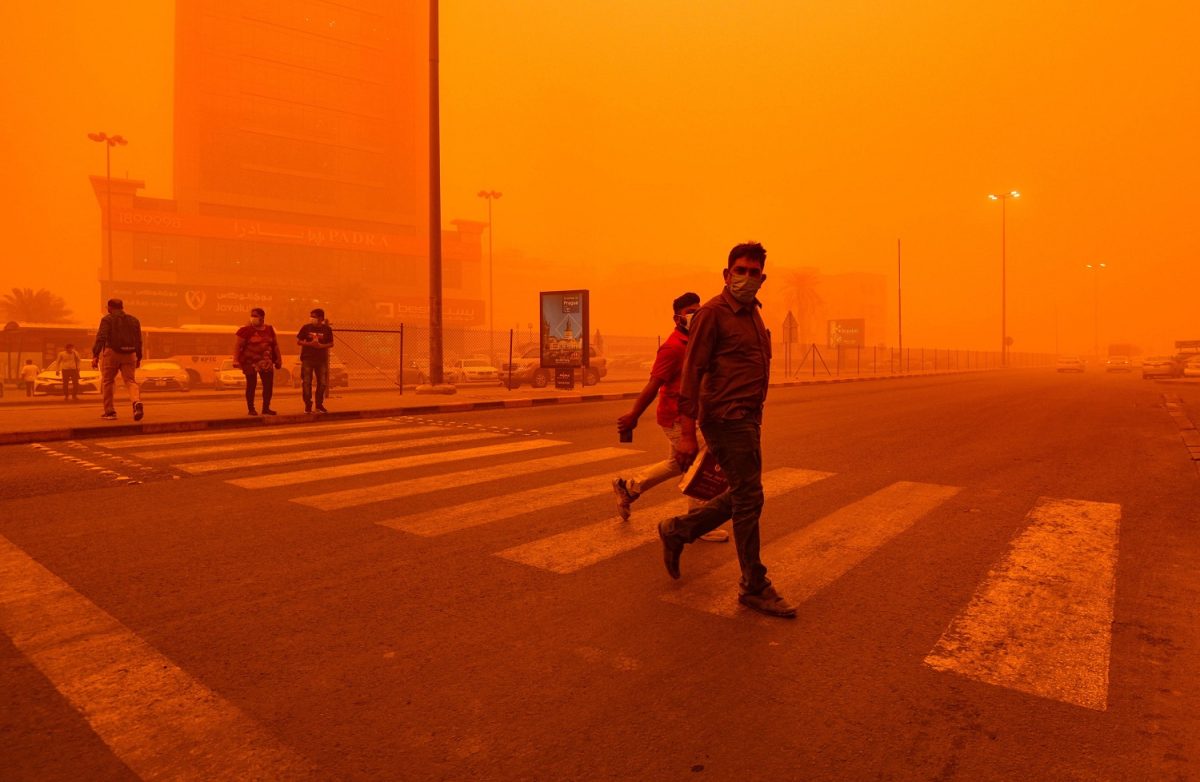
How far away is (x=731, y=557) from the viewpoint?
16.3 ft

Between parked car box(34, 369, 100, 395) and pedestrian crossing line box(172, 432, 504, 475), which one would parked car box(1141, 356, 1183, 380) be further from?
parked car box(34, 369, 100, 395)

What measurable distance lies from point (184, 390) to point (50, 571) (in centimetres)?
3039

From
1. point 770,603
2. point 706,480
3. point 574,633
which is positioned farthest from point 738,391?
point 574,633

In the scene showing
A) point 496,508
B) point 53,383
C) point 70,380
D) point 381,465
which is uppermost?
point 70,380

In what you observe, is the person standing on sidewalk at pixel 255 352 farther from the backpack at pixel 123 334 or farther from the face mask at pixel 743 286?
the face mask at pixel 743 286

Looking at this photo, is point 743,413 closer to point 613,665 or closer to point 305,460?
point 613,665

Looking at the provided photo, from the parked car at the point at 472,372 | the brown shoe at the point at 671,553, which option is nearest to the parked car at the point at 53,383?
the parked car at the point at 472,372

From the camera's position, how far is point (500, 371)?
34406mm

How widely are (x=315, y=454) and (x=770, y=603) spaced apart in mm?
6650

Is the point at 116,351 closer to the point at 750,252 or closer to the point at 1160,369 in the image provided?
the point at 750,252

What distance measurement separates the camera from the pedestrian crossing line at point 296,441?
8852mm

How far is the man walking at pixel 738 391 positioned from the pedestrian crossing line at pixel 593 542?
600 mm

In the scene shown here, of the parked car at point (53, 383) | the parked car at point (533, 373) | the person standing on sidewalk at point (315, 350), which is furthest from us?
the parked car at point (533, 373)

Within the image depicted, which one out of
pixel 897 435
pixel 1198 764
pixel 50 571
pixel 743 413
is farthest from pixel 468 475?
pixel 897 435
